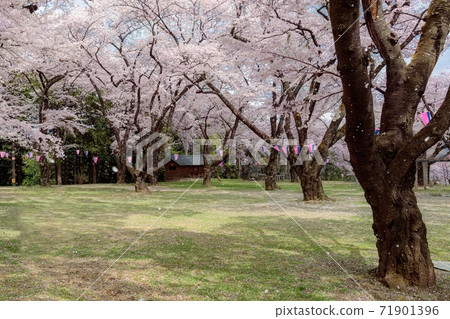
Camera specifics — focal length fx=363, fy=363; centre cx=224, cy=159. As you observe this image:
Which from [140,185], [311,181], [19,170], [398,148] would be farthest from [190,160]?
[398,148]

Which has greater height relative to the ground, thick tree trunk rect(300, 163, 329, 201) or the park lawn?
thick tree trunk rect(300, 163, 329, 201)

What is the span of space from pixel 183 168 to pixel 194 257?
33.4 meters

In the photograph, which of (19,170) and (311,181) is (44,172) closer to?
(19,170)

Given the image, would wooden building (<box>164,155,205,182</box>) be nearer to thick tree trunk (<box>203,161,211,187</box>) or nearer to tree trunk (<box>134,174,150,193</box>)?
thick tree trunk (<box>203,161,211,187</box>)

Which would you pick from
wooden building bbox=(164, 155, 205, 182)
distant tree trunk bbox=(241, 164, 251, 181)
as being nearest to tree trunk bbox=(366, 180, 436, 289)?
wooden building bbox=(164, 155, 205, 182)

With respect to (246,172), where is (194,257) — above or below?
below

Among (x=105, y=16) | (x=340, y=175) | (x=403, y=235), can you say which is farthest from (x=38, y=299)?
(x=340, y=175)

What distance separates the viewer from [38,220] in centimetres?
894

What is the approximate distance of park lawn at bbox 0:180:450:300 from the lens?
375cm

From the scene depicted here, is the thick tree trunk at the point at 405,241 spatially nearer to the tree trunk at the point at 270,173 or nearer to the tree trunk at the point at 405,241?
the tree trunk at the point at 405,241

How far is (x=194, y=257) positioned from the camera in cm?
535

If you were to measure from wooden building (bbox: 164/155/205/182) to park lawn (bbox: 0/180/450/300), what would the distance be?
26569 mm

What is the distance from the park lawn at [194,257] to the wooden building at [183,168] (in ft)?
87.2

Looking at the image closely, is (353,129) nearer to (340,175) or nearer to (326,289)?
(326,289)
